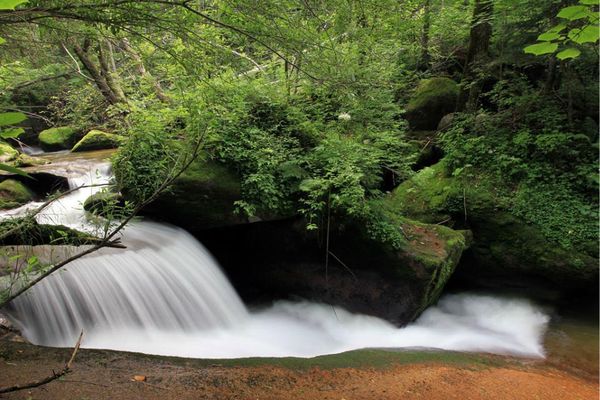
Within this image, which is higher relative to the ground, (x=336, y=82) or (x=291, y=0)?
(x=291, y=0)

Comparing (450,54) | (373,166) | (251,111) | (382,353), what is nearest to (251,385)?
(382,353)

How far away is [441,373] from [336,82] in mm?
3337

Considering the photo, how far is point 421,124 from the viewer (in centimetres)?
1005

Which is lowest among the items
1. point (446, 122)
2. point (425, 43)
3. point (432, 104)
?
point (446, 122)

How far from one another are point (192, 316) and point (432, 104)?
7775mm

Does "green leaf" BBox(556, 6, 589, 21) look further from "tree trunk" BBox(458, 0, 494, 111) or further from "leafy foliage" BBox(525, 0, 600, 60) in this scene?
"tree trunk" BBox(458, 0, 494, 111)

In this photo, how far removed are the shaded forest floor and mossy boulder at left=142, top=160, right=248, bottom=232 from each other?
8.53ft

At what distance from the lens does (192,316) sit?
5.35 metres

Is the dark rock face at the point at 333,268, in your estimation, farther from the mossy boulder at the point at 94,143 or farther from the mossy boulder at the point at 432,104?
the mossy boulder at the point at 94,143

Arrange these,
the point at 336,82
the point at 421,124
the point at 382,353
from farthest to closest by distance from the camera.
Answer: the point at 421,124 → the point at 382,353 → the point at 336,82

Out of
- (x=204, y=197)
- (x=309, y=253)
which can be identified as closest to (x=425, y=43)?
(x=309, y=253)

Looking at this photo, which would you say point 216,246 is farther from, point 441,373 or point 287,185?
point 441,373

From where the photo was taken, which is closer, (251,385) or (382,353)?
(251,385)

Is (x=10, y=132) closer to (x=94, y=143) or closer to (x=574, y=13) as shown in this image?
(x=574, y=13)
